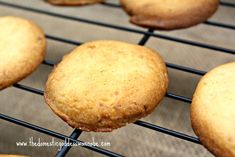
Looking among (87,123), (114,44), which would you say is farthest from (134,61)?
(87,123)

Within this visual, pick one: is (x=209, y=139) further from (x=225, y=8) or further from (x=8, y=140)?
(x=225, y=8)

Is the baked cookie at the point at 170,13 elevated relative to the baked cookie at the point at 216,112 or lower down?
elevated

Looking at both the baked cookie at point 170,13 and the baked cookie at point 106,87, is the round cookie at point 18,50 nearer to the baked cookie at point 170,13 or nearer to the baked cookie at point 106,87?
the baked cookie at point 106,87

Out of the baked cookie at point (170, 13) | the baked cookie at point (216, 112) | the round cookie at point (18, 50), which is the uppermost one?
the baked cookie at point (170, 13)

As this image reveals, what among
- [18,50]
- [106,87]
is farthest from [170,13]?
[18,50]

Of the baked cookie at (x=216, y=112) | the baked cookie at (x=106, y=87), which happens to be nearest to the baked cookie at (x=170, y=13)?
the baked cookie at (x=106, y=87)

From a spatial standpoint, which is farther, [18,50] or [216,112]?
[18,50]

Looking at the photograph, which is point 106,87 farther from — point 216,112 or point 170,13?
point 170,13
